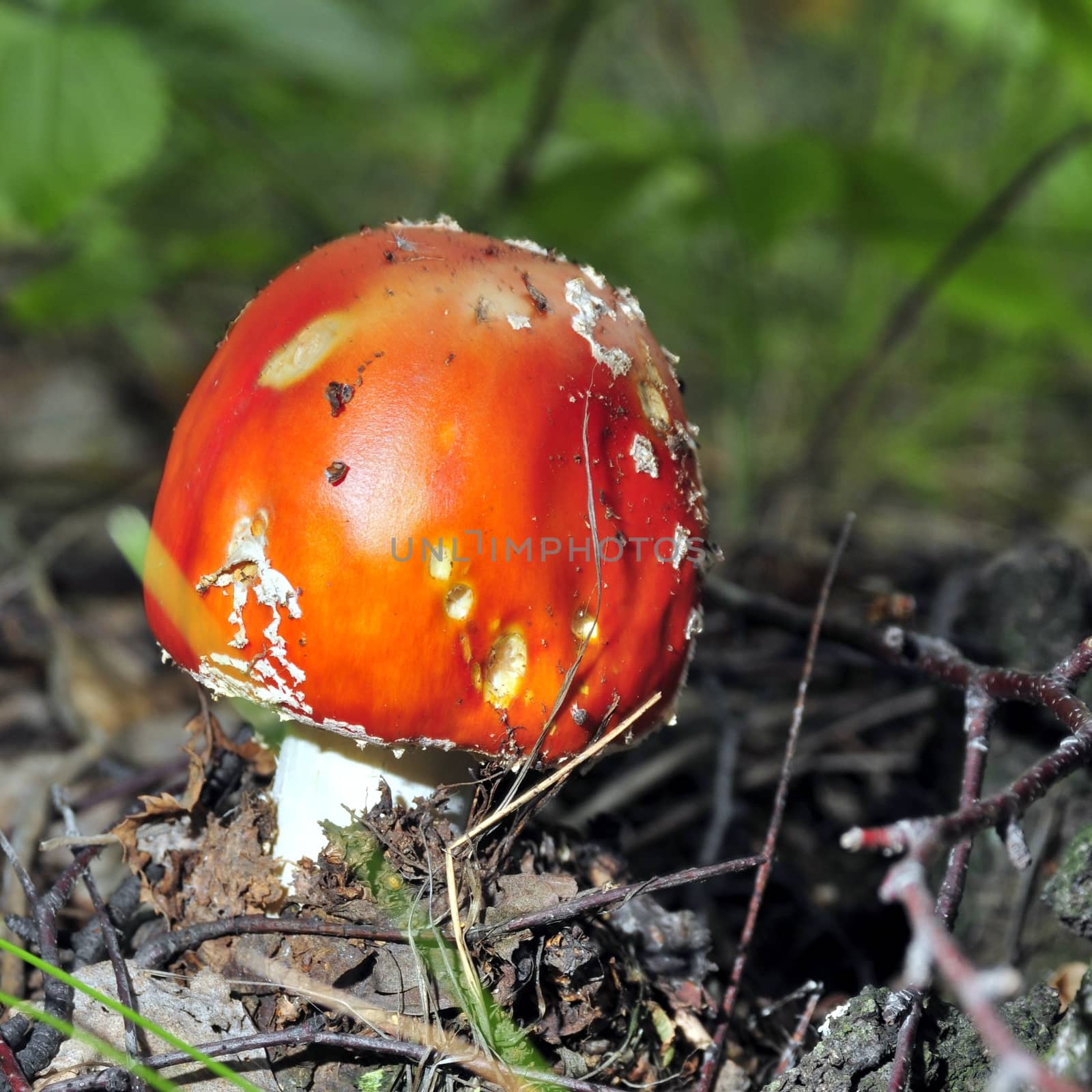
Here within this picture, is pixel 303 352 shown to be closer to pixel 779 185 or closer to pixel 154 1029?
pixel 154 1029

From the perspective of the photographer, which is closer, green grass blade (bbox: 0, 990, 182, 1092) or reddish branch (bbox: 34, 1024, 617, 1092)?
green grass blade (bbox: 0, 990, 182, 1092)

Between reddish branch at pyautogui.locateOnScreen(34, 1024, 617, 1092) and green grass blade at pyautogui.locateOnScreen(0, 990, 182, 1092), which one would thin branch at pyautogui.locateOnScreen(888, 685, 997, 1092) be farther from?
green grass blade at pyautogui.locateOnScreen(0, 990, 182, 1092)

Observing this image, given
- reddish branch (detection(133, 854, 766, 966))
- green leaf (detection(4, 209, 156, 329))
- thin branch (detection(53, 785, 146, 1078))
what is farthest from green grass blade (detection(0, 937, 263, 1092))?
green leaf (detection(4, 209, 156, 329))

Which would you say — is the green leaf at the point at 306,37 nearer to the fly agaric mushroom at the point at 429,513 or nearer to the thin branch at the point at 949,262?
the fly agaric mushroom at the point at 429,513

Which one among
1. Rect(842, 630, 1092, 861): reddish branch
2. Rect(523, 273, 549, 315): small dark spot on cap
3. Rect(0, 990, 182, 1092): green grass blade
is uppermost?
Rect(523, 273, 549, 315): small dark spot on cap

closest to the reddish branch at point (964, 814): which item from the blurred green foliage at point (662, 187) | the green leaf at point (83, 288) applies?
the blurred green foliage at point (662, 187)

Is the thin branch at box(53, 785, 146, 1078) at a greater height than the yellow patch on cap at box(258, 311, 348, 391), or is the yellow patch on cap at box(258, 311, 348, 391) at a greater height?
the yellow patch on cap at box(258, 311, 348, 391)
